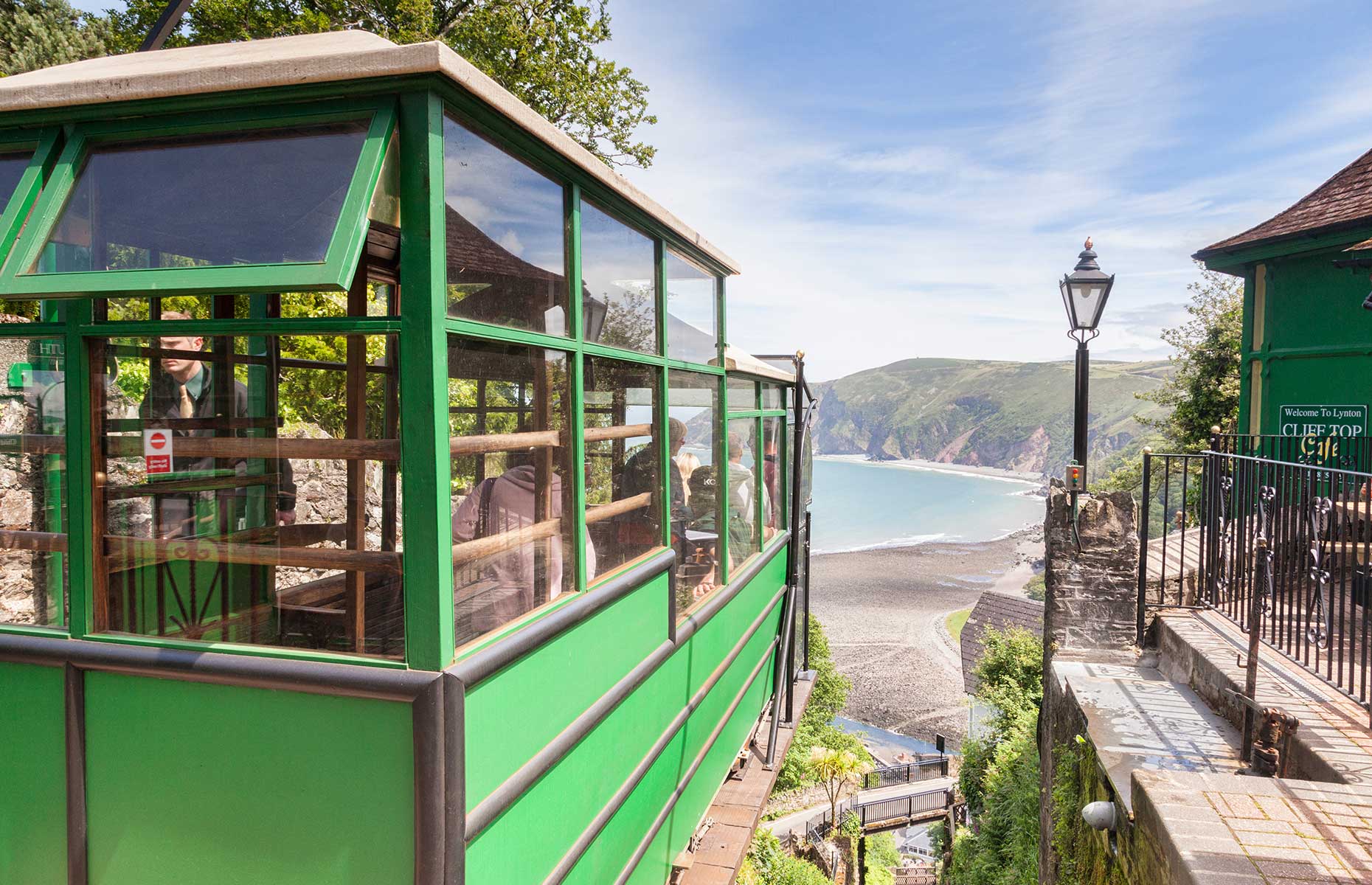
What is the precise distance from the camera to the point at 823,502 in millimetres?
136375

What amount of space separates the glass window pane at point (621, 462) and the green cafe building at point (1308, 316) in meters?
9.04

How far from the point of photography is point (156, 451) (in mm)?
2398

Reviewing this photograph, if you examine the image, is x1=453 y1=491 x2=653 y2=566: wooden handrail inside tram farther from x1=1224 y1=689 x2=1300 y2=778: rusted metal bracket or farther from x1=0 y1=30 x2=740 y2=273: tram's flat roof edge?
x1=1224 y1=689 x2=1300 y2=778: rusted metal bracket

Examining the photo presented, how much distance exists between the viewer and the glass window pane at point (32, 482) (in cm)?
243

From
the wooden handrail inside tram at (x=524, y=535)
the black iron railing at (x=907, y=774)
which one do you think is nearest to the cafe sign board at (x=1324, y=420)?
the wooden handrail inside tram at (x=524, y=535)

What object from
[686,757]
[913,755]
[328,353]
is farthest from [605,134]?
[913,755]

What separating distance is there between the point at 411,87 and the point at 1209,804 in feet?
11.8

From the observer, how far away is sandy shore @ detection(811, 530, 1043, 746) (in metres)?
37.4

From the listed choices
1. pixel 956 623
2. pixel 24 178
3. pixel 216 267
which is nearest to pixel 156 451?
pixel 216 267

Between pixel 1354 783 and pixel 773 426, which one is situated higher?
pixel 773 426

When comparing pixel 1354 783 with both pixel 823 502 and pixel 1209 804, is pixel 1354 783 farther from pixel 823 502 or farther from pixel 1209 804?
pixel 823 502

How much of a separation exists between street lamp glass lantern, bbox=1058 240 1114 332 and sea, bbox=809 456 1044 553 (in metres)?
58.2

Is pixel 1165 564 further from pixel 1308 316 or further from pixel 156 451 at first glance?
pixel 156 451

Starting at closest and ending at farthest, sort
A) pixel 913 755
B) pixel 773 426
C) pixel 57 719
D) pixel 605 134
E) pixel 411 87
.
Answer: pixel 411 87 < pixel 57 719 < pixel 773 426 < pixel 605 134 < pixel 913 755
